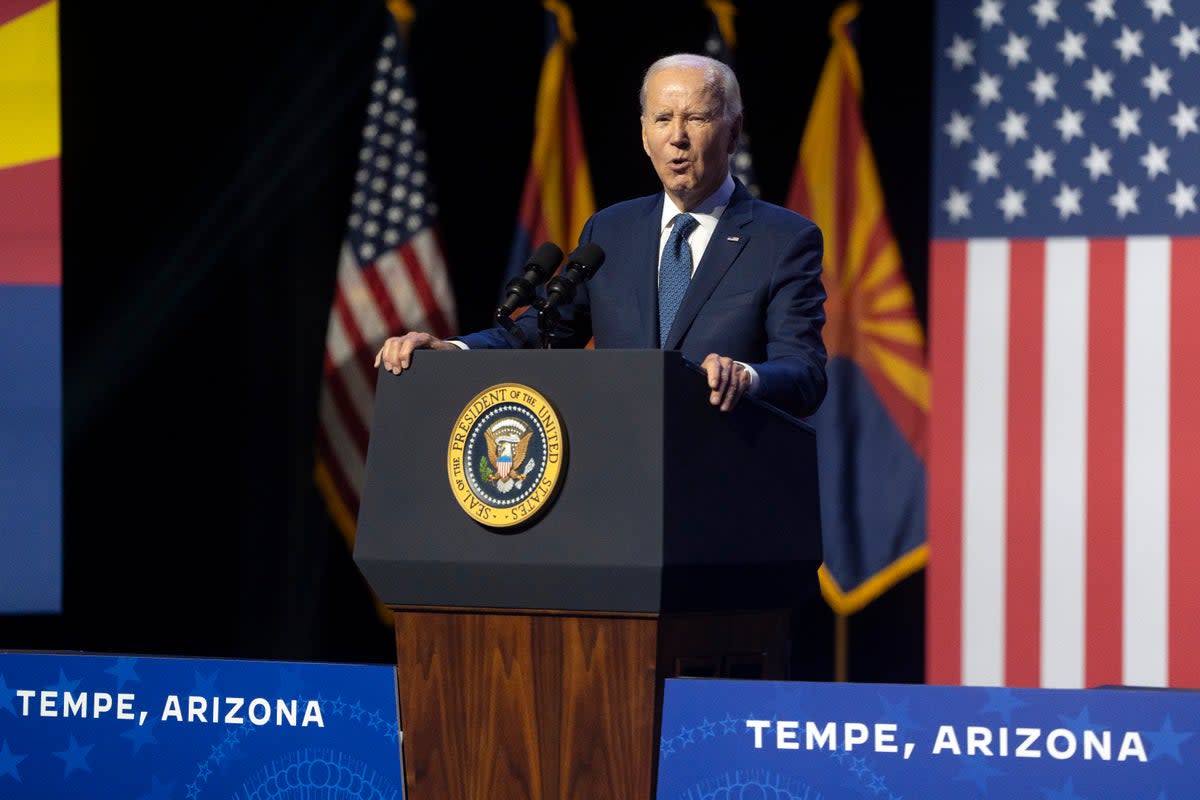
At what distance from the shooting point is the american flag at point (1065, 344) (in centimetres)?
470

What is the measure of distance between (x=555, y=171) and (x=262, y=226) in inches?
40.9

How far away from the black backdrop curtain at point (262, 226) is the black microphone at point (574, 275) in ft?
10.8

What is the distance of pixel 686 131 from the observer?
2082 millimetres

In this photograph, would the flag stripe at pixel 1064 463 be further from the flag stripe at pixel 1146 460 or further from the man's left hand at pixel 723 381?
the man's left hand at pixel 723 381

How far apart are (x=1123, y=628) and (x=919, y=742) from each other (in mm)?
3351

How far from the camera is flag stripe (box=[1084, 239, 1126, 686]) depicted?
4727 millimetres

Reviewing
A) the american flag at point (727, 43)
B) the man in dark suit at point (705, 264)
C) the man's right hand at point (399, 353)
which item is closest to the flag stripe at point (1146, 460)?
the american flag at point (727, 43)

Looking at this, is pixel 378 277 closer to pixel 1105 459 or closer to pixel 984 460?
pixel 984 460

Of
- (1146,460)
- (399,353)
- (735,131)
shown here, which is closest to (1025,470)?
(1146,460)

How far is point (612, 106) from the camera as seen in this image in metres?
5.47

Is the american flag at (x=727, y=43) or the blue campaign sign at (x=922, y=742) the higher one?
the american flag at (x=727, y=43)

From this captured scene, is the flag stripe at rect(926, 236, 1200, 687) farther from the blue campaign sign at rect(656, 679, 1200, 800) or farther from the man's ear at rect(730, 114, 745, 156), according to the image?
the blue campaign sign at rect(656, 679, 1200, 800)

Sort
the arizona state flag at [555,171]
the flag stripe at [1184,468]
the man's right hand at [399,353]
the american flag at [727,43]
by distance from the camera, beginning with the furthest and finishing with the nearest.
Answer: the arizona state flag at [555,171] < the american flag at [727,43] < the flag stripe at [1184,468] < the man's right hand at [399,353]

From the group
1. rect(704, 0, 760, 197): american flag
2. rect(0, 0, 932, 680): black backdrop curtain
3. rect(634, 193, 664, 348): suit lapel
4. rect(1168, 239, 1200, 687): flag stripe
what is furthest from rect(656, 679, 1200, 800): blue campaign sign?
rect(704, 0, 760, 197): american flag
